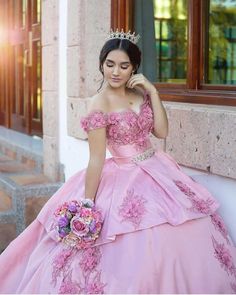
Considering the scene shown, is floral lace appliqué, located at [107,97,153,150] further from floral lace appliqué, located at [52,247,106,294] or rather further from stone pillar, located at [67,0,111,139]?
stone pillar, located at [67,0,111,139]

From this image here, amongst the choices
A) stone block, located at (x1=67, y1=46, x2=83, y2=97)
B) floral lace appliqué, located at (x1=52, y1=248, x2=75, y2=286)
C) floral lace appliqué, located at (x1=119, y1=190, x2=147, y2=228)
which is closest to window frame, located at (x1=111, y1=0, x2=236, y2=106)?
floral lace appliqué, located at (x1=119, y1=190, x2=147, y2=228)

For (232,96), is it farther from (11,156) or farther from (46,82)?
(11,156)

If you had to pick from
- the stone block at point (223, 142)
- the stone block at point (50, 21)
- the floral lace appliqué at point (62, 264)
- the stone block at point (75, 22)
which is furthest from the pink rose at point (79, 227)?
the stone block at point (50, 21)

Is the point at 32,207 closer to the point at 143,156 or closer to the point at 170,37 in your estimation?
the point at 143,156

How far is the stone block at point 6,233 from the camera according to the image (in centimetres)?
405

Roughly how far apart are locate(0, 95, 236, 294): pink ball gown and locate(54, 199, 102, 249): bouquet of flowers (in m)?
0.04

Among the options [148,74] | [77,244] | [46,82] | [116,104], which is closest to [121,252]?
[77,244]

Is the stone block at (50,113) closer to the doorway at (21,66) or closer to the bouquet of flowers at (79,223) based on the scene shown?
the doorway at (21,66)

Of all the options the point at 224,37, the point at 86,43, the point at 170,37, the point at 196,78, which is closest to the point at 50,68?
the point at 86,43

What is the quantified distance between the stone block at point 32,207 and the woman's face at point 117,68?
1.77 metres

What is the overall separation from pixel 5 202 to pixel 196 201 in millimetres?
2106

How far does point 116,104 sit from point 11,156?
3.21m

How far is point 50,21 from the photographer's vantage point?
186 inches

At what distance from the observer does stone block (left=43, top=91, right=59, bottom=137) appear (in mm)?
4738
